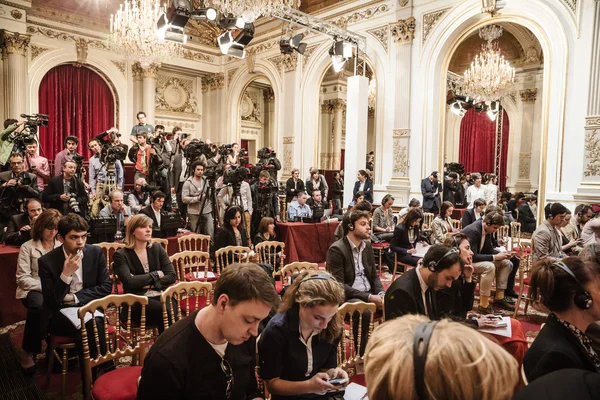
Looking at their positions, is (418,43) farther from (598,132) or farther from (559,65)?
(598,132)

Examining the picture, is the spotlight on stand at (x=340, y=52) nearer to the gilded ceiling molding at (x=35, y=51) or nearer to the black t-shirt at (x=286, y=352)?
the black t-shirt at (x=286, y=352)

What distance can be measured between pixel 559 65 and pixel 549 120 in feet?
3.08

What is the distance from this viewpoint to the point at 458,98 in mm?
10203

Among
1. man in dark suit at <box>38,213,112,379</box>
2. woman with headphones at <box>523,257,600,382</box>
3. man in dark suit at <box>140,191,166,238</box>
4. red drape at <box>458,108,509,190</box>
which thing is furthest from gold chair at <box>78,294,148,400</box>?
red drape at <box>458,108,509,190</box>

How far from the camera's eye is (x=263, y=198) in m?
6.45

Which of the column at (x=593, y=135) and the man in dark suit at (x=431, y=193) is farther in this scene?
the man in dark suit at (x=431, y=193)

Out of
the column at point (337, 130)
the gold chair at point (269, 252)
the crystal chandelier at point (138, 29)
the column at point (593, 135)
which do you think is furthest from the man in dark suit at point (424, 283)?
the column at point (337, 130)

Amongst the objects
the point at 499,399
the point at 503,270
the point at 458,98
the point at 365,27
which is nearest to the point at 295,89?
the point at 365,27

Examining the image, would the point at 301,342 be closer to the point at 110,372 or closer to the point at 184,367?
the point at 184,367

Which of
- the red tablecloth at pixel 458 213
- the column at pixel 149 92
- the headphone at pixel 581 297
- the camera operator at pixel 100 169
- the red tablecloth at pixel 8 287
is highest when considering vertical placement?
the column at pixel 149 92

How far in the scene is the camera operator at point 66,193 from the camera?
15.4 ft

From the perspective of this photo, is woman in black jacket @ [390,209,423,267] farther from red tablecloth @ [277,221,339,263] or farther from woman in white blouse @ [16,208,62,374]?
woman in white blouse @ [16,208,62,374]

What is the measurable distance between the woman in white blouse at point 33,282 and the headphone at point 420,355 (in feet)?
8.77

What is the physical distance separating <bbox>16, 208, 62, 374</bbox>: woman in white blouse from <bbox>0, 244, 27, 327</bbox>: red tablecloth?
31.0 inches
